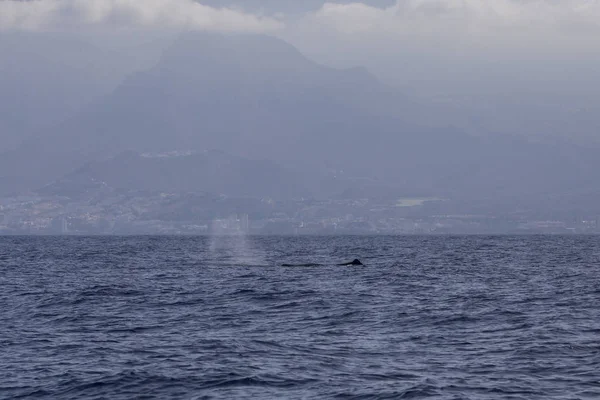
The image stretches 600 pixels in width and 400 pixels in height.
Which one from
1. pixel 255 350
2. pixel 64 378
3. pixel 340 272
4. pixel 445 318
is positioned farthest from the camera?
pixel 340 272

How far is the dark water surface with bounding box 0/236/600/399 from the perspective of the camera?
110ft

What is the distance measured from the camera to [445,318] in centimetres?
5078

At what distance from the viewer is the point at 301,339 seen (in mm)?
43656

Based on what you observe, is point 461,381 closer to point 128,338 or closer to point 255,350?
point 255,350

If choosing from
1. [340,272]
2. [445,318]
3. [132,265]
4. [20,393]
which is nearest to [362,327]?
[445,318]

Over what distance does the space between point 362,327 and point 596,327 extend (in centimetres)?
1187

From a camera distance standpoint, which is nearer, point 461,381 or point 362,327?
point 461,381

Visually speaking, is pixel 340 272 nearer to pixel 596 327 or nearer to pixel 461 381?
pixel 596 327

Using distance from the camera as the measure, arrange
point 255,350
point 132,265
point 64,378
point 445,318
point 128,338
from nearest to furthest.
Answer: point 64,378, point 255,350, point 128,338, point 445,318, point 132,265

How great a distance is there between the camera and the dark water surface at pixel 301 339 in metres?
33.6

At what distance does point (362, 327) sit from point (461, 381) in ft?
44.8

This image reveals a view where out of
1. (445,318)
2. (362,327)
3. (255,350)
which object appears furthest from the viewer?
(445,318)

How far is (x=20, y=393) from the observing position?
33.2m

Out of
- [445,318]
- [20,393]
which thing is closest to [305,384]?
[20,393]
